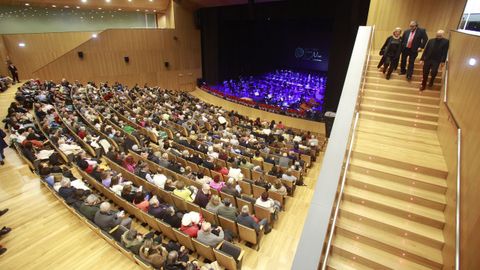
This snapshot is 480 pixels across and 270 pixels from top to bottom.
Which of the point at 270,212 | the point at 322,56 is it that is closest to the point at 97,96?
the point at 270,212

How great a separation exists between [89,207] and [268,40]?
18233 mm

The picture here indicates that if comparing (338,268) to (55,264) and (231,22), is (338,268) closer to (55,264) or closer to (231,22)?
(55,264)

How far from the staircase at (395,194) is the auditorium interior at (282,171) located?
2 cm

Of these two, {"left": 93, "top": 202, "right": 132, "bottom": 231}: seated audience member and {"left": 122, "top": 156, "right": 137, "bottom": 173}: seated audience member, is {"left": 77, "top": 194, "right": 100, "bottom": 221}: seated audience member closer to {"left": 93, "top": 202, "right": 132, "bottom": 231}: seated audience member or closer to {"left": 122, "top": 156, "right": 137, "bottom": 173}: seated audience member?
{"left": 93, "top": 202, "right": 132, "bottom": 231}: seated audience member

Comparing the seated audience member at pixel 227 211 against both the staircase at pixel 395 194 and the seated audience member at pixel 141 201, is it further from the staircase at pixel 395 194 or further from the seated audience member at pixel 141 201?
the staircase at pixel 395 194

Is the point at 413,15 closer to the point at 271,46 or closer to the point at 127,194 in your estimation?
the point at 127,194

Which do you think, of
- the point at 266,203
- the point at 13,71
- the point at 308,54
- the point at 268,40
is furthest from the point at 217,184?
the point at 268,40

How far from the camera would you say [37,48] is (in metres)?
13.2

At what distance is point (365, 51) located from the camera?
4.51 meters

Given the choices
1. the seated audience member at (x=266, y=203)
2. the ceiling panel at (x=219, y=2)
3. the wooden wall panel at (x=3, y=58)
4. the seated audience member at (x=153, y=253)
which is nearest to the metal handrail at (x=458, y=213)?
the seated audience member at (x=266, y=203)

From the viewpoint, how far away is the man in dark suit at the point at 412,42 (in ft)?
15.2

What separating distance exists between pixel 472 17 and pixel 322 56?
13.4m

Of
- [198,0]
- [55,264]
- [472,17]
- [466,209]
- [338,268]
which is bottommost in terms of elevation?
[55,264]

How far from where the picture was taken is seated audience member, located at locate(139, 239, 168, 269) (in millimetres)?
3414
